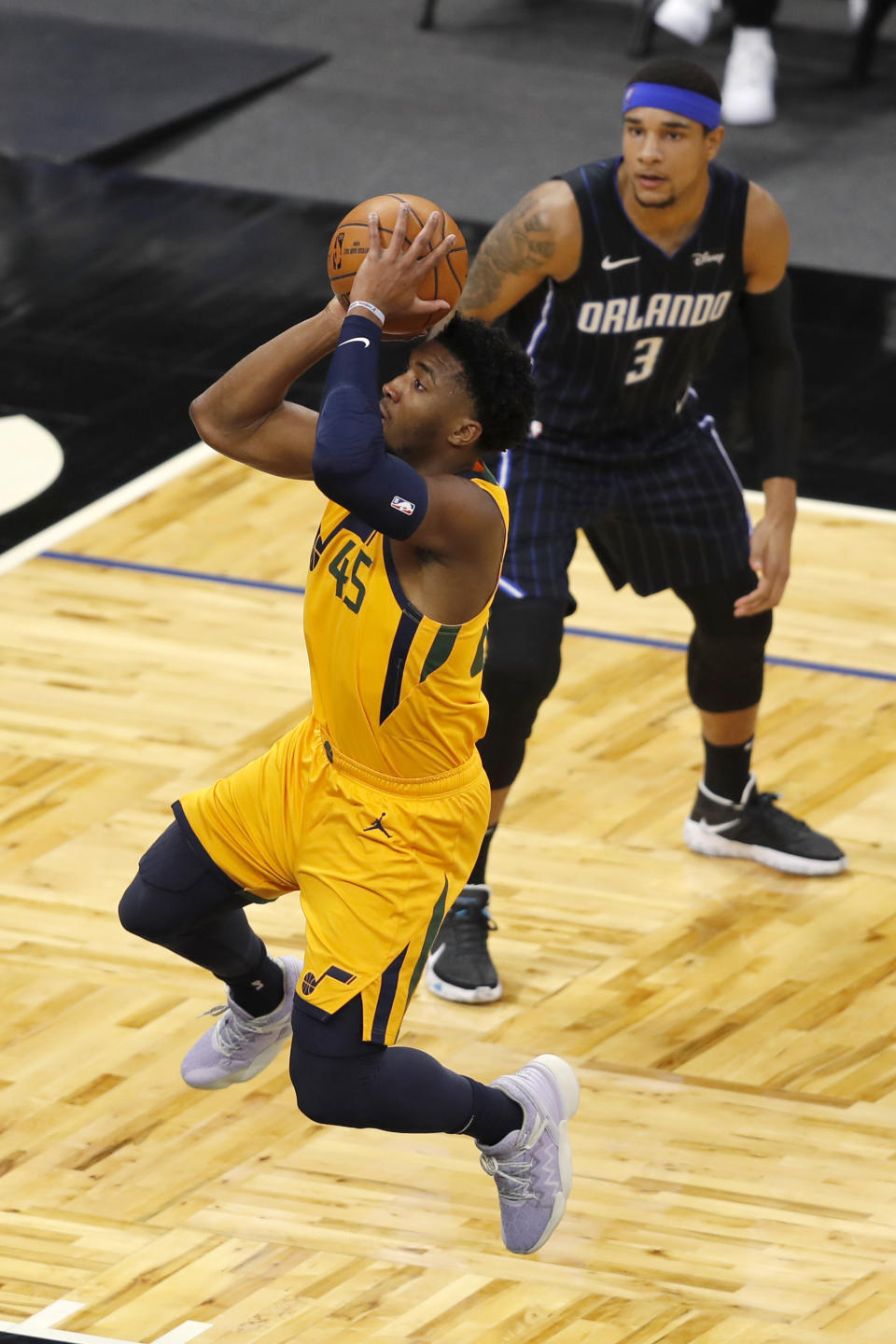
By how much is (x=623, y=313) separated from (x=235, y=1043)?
168 cm

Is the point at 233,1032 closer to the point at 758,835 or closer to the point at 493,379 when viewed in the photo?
the point at 493,379

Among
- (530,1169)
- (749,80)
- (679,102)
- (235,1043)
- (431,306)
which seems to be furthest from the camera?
(749,80)

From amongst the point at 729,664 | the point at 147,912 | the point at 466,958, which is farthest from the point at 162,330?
the point at 147,912

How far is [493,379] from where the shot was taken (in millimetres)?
3354

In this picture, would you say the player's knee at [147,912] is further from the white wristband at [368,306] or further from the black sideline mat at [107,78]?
the black sideline mat at [107,78]

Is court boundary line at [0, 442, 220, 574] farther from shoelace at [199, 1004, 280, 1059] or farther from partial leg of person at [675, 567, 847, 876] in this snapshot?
shoelace at [199, 1004, 280, 1059]

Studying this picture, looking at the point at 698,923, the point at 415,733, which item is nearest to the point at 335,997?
the point at 415,733

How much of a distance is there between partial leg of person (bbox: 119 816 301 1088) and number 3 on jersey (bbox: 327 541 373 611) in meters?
0.55

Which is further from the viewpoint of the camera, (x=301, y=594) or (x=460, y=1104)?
(x=301, y=594)

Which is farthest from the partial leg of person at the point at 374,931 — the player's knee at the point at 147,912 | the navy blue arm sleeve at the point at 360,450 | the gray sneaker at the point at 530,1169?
the navy blue arm sleeve at the point at 360,450

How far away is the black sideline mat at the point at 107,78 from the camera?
9.95 metres

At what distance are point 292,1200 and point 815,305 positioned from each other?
5519 millimetres

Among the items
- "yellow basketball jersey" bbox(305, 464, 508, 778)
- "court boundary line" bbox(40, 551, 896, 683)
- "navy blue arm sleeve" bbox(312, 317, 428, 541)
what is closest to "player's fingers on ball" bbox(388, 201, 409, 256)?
"navy blue arm sleeve" bbox(312, 317, 428, 541)

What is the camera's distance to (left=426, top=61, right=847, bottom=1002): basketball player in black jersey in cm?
438
